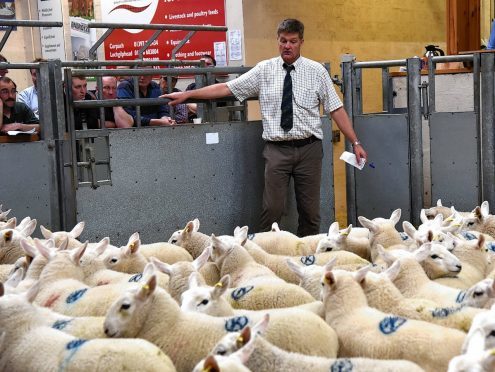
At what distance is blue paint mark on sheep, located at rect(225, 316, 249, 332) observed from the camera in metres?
3.72

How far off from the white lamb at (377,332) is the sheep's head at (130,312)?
827mm

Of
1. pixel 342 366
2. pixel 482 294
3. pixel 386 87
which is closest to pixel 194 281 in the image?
pixel 342 366

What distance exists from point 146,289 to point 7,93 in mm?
4338

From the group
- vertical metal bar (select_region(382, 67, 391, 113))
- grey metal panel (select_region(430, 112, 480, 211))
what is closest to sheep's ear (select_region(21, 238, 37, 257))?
grey metal panel (select_region(430, 112, 480, 211))

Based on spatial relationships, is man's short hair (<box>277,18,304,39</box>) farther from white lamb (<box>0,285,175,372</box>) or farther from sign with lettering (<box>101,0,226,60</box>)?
white lamb (<box>0,285,175,372</box>)

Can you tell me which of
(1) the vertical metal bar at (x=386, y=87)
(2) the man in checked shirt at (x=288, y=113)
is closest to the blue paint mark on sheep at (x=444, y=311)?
(2) the man in checked shirt at (x=288, y=113)

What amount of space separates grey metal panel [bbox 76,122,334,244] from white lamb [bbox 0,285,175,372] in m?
3.10

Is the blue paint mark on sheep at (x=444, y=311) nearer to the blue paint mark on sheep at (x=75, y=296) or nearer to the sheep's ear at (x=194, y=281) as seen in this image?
the sheep's ear at (x=194, y=281)

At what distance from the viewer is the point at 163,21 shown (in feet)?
39.3

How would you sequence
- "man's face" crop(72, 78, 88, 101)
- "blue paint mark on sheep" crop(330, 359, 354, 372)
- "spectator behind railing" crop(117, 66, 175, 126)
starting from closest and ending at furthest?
1. "blue paint mark on sheep" crop(330, 359, 354, 372)
2. "man's face" crop(72, 78, 88, 101)
3. "spectator behind railing" crop(117, 66, 175, 126)

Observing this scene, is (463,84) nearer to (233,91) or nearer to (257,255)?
(233,91)

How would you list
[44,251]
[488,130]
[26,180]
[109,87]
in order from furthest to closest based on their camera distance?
[109,87] < [488,130] < [26,180] < [44,251]

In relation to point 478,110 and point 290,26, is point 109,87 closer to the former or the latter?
point 290,26

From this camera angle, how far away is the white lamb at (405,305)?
3.95m
